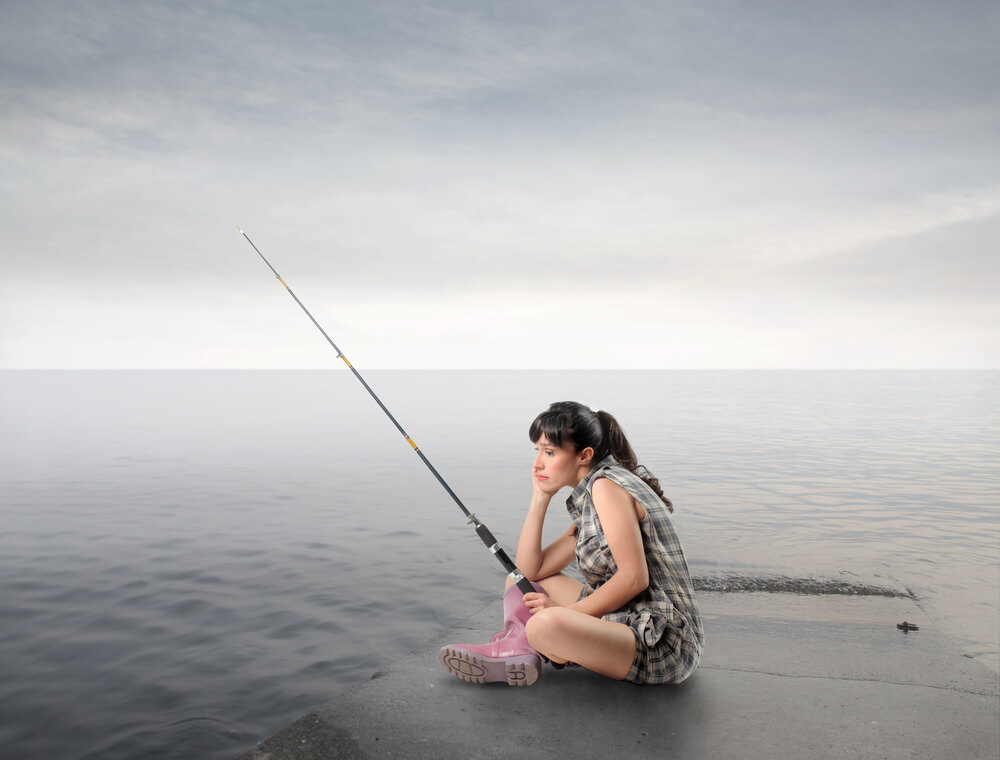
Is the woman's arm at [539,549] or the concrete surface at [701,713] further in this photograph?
the woman's arm at [539,549]

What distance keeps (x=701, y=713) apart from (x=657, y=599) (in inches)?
17.7

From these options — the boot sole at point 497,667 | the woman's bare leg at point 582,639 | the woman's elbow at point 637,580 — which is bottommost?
the boot sole at point 497,667

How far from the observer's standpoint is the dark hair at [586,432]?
327 cm

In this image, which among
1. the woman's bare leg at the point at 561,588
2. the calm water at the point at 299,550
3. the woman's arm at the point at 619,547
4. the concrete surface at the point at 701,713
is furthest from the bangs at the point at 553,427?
the calm water at the point at 299,550

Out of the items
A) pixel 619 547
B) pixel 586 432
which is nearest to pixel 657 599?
pixel 619 547

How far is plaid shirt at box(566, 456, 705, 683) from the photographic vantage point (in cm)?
305

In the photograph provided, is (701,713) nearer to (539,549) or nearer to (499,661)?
(499,661)

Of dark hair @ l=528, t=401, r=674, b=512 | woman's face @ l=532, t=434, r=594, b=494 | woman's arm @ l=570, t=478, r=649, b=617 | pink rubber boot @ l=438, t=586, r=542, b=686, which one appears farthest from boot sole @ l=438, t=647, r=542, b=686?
dark hair @ l=528, t=401, r=674, b=512

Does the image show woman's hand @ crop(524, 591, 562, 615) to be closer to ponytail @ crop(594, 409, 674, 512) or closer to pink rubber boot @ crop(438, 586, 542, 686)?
pink rubber boot @ crop(438, 586, 542, 686)

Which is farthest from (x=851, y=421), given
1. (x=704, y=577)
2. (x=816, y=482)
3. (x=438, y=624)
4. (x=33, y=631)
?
(x=33, y=631)

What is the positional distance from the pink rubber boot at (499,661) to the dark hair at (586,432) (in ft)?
2.63

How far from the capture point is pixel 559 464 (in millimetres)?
3311

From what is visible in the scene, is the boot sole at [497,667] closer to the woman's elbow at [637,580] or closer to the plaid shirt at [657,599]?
the plaid shirt at [657,599]

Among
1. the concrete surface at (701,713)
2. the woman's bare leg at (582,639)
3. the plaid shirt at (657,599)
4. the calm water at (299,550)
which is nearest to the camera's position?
the concrete surface at (701,713)
